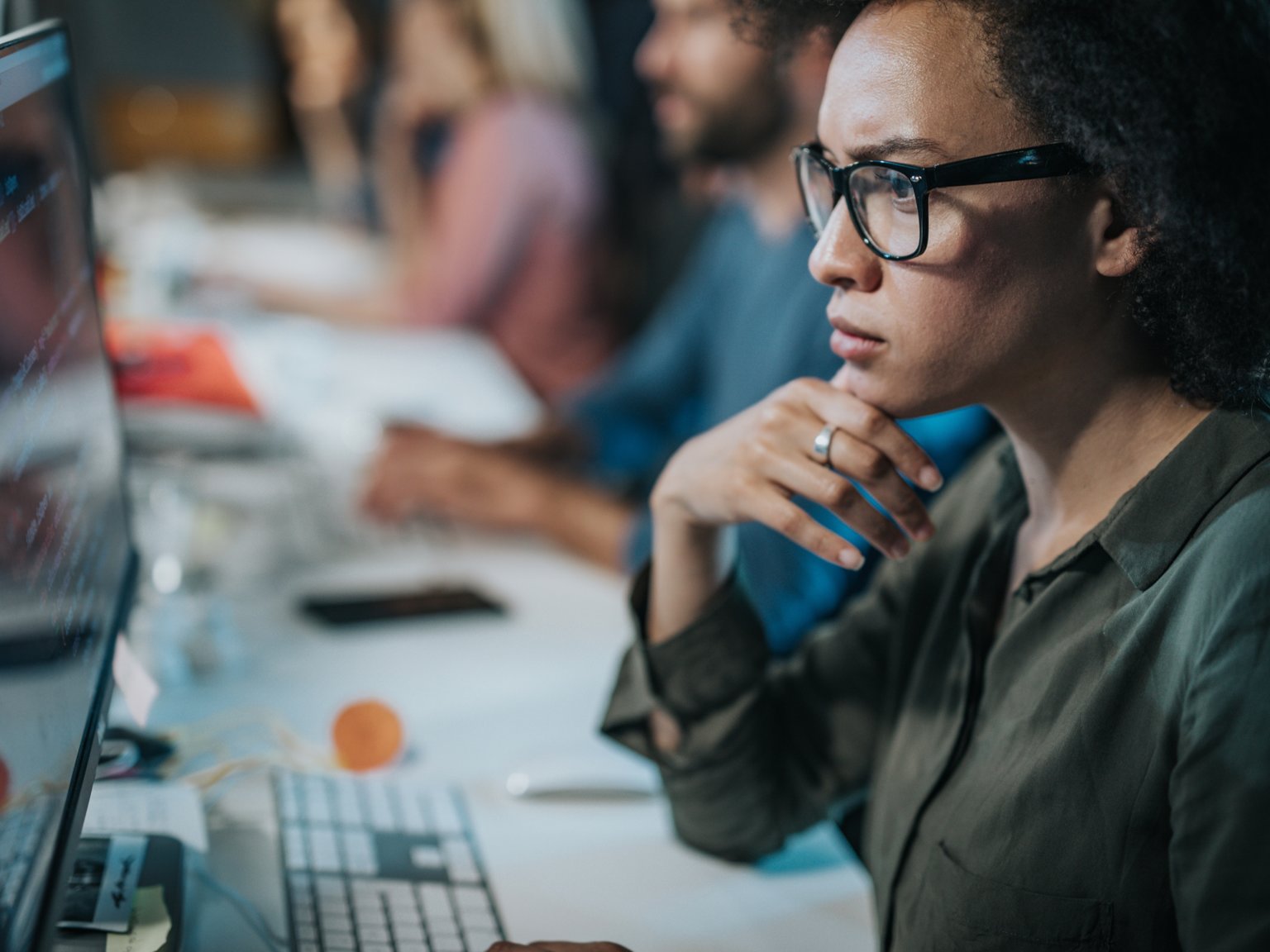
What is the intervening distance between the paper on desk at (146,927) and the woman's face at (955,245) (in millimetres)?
607

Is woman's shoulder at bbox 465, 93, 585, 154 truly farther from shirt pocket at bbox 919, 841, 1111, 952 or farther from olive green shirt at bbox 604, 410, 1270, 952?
shirt pocket at bbox 919, 841, 1111, 952

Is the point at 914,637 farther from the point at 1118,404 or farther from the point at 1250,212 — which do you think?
the point at 1250,212

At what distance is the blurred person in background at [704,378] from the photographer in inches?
55.0

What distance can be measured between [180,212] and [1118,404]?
3140 mm

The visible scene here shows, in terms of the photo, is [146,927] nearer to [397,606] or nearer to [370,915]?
[370,915]

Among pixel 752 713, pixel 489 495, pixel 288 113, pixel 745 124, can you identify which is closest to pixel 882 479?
pixel 752 713

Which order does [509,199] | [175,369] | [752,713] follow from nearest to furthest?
[752,713] < [175,369] < [509,199]

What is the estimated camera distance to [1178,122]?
0.73 m

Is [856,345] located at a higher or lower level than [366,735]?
higher

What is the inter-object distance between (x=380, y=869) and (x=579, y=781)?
211mm

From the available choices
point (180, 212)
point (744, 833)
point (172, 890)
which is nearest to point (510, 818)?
point (744, 833)

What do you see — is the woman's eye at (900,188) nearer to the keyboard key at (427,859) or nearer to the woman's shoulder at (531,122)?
the keyboard key at (427,859)

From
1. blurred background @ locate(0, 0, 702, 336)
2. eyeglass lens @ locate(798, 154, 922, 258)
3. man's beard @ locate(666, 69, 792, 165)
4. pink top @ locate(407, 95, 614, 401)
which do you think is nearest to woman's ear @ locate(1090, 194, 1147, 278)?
eyeglass lens @ locate(798, 154, 922, 258)

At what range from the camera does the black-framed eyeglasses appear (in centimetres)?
74
